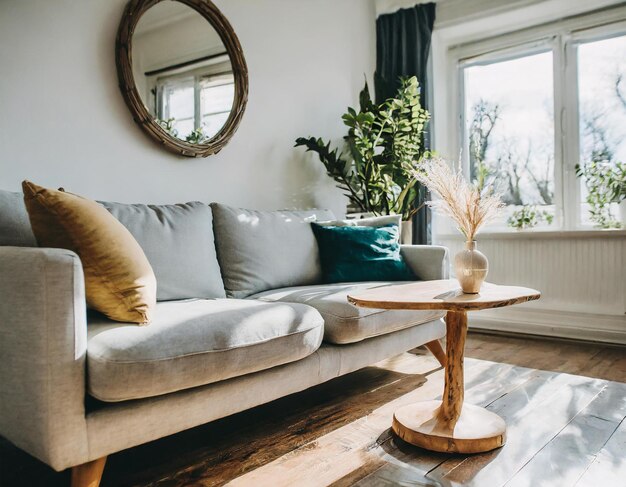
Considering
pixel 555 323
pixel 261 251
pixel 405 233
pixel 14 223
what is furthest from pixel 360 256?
pixel 555 323

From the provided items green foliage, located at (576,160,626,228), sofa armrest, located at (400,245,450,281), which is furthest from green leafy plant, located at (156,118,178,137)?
green foliage, located at (576,160,626,228)

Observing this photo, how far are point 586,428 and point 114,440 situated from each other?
1.55 meters

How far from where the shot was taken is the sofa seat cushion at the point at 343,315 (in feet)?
6.22

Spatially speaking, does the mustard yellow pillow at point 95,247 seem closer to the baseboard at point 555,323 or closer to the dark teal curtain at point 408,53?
the dark teal curtain at point 408,53

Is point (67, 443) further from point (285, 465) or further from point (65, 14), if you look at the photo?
point (65, 14)

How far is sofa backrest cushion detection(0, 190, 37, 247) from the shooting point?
1592 millimetres

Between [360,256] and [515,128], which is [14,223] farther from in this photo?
[515,128]

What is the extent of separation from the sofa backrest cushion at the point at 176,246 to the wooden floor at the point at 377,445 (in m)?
0.53

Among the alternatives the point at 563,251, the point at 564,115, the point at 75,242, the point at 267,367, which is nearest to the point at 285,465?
the point at 267,367

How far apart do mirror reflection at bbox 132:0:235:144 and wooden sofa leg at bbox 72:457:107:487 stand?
5.57 ft

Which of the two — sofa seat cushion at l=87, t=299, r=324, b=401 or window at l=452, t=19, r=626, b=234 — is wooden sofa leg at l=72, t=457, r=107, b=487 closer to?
sofa seat cushion at l=87, t=299, r=324, b=401

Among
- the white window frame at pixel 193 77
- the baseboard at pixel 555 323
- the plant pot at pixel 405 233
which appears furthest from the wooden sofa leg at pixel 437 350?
the white window frame at pixel 193 77

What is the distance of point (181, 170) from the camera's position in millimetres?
2637

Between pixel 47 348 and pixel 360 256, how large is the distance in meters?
1.62
